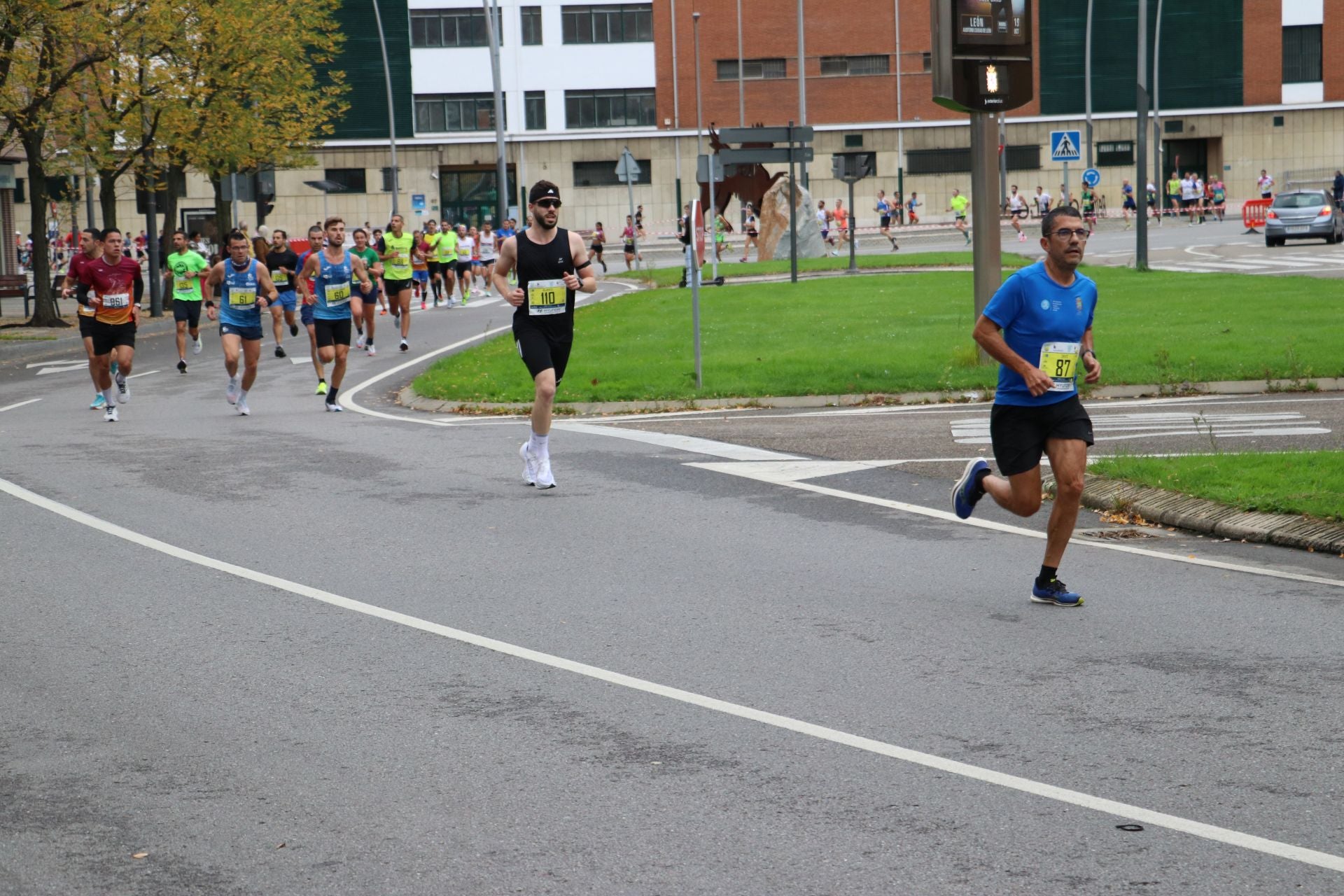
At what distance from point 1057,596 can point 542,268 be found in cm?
500

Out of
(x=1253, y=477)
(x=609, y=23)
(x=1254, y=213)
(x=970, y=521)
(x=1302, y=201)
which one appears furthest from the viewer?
(x=609, y=23)

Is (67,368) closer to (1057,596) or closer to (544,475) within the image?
(544,475)

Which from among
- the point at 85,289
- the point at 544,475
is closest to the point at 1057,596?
the point at 544,475

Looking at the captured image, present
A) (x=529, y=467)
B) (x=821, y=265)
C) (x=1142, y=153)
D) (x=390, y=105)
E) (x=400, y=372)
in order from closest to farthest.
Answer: (x=529, y=467)
(x=400, y=372)
(x=1142, y=153)
(x=821, y=265)
(x=390, y=105)

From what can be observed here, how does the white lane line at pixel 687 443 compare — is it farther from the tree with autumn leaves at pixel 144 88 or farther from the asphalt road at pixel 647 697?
the tree with autumn leaves at pixel 144 88

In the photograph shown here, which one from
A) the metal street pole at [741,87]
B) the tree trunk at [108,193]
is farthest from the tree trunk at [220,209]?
the metal street pole at [741,87]

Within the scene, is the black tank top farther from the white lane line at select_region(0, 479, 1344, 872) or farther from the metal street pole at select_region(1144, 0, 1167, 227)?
the metal street pole at select_region(1144, 0, 1167, 227)

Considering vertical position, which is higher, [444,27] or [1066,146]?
[444,27]

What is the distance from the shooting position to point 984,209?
698 inches

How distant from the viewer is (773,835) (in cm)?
487

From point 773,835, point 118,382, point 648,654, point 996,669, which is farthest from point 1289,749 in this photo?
point 118,382

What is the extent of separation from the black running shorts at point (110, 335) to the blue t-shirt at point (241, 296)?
972 mm

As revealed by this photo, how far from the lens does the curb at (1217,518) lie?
930 centimetres

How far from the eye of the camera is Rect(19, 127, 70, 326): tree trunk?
109ft
